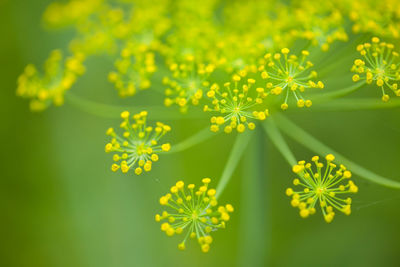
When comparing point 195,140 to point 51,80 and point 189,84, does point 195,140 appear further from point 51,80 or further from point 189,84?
point 51,80

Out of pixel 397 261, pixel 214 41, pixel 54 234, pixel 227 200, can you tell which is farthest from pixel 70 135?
pixel 397 261

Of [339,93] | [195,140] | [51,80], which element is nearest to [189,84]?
[195,140]

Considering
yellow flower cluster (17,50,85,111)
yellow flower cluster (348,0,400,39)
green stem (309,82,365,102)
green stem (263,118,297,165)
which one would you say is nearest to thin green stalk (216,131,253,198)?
green stem (263,118,297,165)

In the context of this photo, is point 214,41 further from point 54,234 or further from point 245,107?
point 54,234

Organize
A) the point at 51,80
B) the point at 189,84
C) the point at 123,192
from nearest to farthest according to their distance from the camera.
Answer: the point at 189,84 → the point at 51,80 → the point at 123,192

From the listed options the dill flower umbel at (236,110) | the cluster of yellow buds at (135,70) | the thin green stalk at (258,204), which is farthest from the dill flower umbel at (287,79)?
the cluster of yellow buds at (135,70)

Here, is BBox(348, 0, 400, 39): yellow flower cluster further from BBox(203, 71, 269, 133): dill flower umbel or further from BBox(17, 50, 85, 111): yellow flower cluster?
BBox(17, 50, 85, 111): yellow flower cluster
